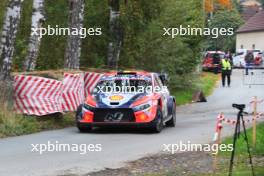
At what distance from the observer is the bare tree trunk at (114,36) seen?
25969 millimetres

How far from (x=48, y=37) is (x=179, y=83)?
8302 millimetres

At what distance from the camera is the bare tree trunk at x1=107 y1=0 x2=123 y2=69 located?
26.0 meters

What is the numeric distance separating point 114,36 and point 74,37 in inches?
173

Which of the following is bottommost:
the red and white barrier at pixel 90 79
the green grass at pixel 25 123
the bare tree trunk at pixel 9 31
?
the green grass at pixel 25 123

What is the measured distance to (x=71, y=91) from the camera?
1939 cm

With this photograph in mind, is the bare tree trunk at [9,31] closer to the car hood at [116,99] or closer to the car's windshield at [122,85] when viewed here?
the car's windshield at [122,85]

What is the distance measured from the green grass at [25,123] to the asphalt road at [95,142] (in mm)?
412

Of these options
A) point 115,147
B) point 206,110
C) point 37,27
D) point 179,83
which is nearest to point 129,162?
point 115,147

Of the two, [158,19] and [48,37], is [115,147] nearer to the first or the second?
[48,37]

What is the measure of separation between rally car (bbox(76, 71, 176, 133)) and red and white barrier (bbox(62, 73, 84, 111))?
6.11 ft

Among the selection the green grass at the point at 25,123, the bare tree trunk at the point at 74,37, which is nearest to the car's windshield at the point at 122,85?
the green grass at the point at 25,123

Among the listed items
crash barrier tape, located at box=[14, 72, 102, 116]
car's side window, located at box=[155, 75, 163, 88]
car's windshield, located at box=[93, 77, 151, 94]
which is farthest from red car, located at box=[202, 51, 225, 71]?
car's windshield, located at box=[93, 77, 151, 94]

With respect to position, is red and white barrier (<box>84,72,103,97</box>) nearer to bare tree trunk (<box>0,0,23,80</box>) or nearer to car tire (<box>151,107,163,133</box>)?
bare tree trunk (<box>0,0,23,80</box>)

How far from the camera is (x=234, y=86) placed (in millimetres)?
38656
